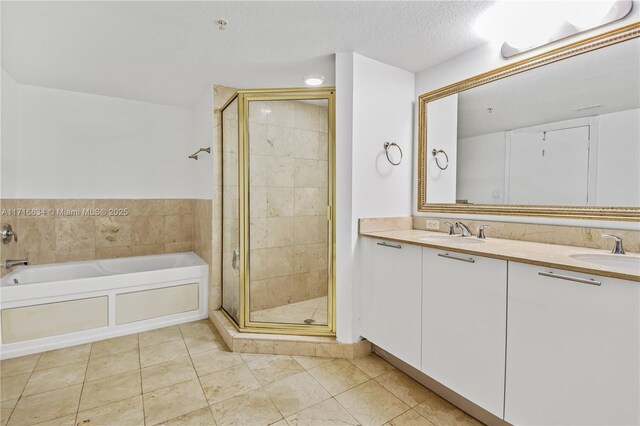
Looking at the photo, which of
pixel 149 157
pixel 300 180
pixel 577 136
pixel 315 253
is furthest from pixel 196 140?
pixel 577 136

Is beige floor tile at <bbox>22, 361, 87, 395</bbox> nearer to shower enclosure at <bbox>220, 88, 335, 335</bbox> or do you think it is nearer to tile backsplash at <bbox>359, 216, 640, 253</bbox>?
shower enclosure at <bbox>220, 88, 335, 335</bbox>

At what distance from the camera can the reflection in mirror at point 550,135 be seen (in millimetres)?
1544

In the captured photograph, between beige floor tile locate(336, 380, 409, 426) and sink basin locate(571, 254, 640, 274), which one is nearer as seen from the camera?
sink basin locate(571, 254, 640, 274)

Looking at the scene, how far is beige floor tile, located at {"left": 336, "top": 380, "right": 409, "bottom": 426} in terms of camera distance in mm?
1690

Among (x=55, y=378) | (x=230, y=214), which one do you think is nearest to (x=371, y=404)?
(x=230, y=214)

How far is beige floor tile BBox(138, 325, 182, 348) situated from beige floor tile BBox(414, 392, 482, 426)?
2017 millimetres

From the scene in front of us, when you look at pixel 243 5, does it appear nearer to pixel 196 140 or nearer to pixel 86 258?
pixel 196 140

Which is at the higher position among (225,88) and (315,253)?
(225,88)

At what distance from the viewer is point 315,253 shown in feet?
9.70

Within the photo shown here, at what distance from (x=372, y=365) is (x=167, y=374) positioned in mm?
1409

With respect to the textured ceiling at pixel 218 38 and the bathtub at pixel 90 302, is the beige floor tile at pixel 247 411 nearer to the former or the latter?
the bathtub at pixel 90 302

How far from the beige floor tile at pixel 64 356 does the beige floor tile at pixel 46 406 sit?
0.40 meters

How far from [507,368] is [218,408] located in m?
1.52

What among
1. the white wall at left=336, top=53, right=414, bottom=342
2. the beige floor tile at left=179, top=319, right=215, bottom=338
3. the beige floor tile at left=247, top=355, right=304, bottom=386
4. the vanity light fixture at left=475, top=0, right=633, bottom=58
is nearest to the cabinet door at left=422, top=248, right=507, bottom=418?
the white wall at left=336, top=53, right=414, bottom=342
